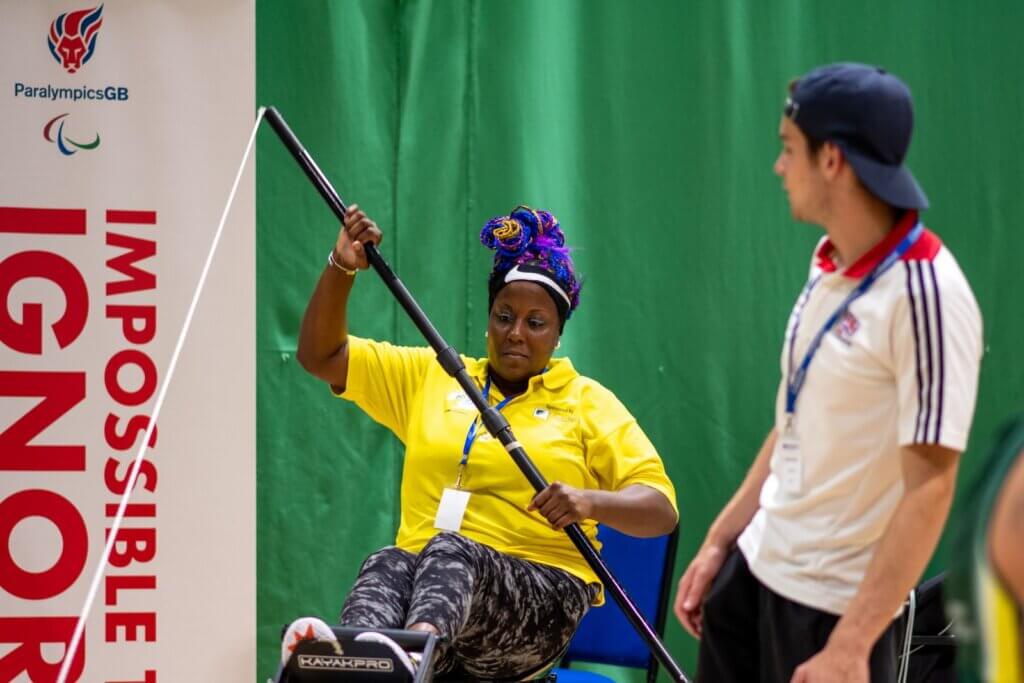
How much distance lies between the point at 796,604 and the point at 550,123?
1.99 meters

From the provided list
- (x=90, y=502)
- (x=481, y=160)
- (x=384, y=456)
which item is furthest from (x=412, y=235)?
(x=90, y=502)

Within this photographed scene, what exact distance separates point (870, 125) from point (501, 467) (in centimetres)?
129

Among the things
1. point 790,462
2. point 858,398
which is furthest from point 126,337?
point 858,398

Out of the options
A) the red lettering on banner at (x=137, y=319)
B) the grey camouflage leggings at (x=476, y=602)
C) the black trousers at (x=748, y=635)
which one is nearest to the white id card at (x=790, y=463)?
the black trousers at (x=748, y=635)

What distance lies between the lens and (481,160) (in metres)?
3.41

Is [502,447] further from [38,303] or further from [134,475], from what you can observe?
[38,303]

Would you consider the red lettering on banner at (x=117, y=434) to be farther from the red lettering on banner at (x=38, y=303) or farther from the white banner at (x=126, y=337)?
the red lettering on banner at (x=38, y=303)

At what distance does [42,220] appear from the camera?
2.96 m

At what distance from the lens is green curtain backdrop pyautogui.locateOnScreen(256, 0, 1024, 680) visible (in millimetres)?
3383

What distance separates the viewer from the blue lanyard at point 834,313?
1608 millimetres

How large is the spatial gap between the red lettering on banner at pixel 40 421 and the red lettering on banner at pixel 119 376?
0.06m

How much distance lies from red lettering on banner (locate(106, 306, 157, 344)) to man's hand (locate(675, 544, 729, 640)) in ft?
5.26

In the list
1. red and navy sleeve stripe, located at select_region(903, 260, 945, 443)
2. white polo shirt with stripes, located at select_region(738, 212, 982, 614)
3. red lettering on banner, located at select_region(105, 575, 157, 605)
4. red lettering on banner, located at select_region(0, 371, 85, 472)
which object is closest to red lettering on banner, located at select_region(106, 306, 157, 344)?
red lettering on banner, located at select_region(0, 371, 85, 472)

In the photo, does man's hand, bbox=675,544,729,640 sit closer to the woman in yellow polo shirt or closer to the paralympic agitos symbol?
the woman in yellow polo shirt
